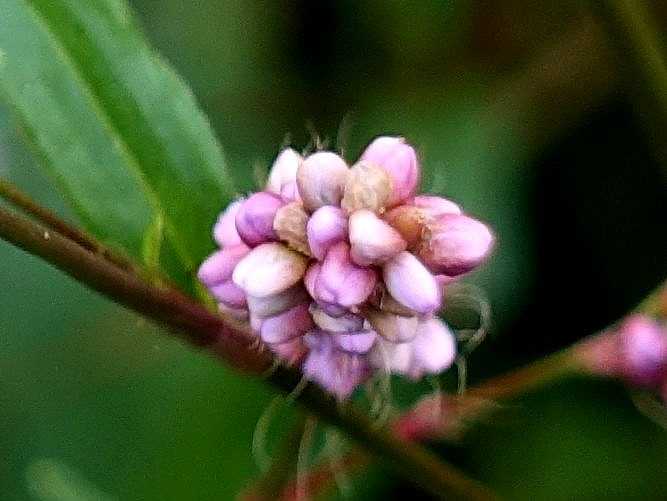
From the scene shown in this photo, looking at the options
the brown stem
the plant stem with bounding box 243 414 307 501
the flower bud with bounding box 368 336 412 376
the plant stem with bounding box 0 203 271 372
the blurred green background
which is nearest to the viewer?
the plant stem with bounding box 0 203 271 372

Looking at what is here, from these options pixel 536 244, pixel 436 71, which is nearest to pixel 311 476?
pixel 536 244

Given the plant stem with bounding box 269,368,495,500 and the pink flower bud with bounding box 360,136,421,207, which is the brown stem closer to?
the plant stem with bounding box 269,368,495,500

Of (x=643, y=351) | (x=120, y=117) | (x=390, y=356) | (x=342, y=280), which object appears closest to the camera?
(x=342, y=280)

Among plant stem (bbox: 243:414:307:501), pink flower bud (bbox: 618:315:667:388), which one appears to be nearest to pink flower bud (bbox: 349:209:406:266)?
plant stem (bbox: 243:414:307:501)

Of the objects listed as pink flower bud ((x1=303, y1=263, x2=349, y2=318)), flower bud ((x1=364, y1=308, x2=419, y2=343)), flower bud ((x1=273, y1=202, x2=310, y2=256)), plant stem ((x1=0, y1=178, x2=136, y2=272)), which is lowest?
flower bud ((x1=364, y1=308, x2=419, y2=343))

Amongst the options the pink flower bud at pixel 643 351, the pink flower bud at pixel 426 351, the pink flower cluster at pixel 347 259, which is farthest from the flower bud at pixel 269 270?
the pink flower bud at pixel 643 351

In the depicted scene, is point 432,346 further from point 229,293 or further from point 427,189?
point 427,189

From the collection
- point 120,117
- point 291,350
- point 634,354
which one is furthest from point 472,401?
point 120,117
